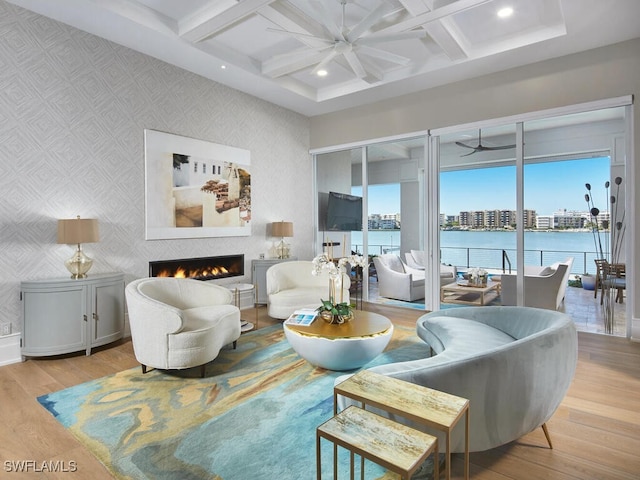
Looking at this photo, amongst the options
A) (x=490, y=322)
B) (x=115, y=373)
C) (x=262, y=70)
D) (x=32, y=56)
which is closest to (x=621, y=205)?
(x=490, y=322)

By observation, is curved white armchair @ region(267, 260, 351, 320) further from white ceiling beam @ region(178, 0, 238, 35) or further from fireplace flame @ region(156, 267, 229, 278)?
white ceiling beam @ region(178, 0, 238, 35)

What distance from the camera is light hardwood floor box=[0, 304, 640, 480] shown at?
6.40ft

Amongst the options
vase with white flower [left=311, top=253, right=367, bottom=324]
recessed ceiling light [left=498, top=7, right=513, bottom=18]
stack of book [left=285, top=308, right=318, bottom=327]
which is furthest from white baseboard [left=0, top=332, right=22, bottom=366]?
recessed ceiling light [left=498, top=7, right=513, bottom=18]

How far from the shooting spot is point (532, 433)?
2.30 m

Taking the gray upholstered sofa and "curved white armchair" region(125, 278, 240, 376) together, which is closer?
the gray upholstered sofa

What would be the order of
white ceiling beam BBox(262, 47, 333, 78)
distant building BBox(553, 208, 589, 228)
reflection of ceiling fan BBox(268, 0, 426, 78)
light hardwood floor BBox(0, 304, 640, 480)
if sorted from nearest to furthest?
1. light hardwood floor BBox(0, 304, 640, 480)
2. reflection of ceiling fan BBox(268, 0, 426, 78)
3. white ceiling beam BBox(262, 47, 333, 78)
4. distant building BBox(553, 208, 589, 228)

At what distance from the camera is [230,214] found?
5551mm

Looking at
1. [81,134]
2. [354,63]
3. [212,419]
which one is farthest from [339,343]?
[81,134]

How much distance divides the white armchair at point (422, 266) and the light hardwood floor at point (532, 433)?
6.85 ft

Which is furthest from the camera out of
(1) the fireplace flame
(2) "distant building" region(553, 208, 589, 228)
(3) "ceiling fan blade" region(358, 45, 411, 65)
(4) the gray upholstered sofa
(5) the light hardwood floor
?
(1) the fireplace flame

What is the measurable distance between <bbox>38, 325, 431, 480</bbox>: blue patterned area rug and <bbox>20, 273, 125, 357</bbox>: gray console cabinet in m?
0.78

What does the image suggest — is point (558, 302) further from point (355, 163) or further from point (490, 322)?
point (355, 163)

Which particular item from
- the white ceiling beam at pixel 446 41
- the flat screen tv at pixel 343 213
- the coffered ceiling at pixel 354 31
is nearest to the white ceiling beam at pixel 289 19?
the coffered ceiling at pixel 354 31

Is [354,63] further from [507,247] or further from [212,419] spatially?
[212,419]
